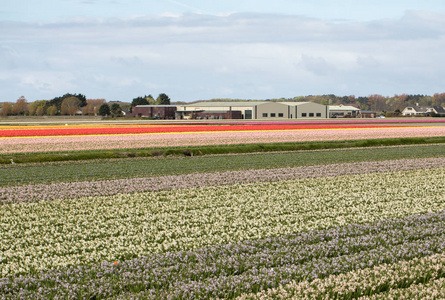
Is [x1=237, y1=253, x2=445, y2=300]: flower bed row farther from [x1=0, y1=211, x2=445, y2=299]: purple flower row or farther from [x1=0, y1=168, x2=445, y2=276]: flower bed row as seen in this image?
[x1=0, y1=168, x2=445, y2=276]: flower bed row

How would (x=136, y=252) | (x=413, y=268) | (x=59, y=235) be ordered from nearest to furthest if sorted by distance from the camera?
(x=413, y=268), (x=136, y=252), (x=59, y=235)

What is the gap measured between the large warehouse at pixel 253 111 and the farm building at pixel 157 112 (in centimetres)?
235

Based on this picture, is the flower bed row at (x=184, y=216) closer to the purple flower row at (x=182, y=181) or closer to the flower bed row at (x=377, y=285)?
the purple flower row at (x=182, y=181)

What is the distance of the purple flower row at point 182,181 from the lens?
69.1 feet

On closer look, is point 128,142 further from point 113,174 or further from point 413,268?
point 413,268

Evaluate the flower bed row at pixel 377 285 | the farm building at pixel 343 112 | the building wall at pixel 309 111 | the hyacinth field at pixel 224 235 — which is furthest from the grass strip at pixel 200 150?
the farm building at pixel 343 112

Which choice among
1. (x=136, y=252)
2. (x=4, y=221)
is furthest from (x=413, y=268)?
(x=4, y=221)

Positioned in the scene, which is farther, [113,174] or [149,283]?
[113,174]

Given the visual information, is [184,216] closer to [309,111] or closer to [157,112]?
[309,111]

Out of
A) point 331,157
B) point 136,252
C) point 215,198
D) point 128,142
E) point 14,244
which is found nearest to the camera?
point 136,252

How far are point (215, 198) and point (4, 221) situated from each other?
23.7 feet

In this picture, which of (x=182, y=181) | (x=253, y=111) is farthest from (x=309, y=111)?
(x=182, y=181)

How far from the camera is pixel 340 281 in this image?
9891 mm

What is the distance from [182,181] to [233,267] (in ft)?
44.7
